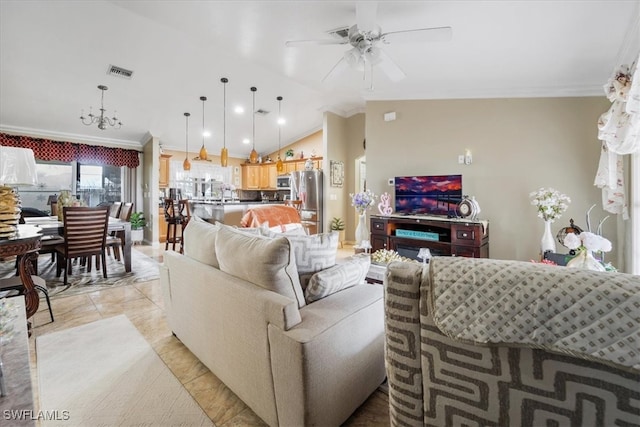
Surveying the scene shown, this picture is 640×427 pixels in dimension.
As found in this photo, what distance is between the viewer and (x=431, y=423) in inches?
31.0

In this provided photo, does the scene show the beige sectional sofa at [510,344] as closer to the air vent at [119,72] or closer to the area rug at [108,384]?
the area rug at [108,384]

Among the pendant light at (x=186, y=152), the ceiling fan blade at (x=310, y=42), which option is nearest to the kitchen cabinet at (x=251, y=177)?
the pendant light at (x=186, y=152)

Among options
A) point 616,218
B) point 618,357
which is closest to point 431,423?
point 618,357

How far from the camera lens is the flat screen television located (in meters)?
4.01

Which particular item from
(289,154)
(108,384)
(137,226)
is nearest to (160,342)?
(108,384)

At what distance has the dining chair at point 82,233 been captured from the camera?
3.33 meters

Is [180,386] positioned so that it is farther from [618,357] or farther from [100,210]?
[100,210]

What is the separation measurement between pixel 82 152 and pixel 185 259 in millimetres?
5876

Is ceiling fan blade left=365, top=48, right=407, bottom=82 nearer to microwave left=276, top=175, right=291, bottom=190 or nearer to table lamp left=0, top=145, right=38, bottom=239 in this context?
table lamp left=0, top=145, right=38, bottom=239

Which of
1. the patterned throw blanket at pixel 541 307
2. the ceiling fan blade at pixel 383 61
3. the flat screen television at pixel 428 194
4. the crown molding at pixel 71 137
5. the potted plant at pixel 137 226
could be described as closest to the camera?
the patterned throw blanket at pixel 541 307

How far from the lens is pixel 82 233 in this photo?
3.44 m

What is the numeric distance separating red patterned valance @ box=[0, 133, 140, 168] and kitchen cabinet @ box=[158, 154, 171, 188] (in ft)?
1.65

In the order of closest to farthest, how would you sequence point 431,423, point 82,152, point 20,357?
point 431,423 < point 20,357 < point 82,152

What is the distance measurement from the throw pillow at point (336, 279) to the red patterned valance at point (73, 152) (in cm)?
650
